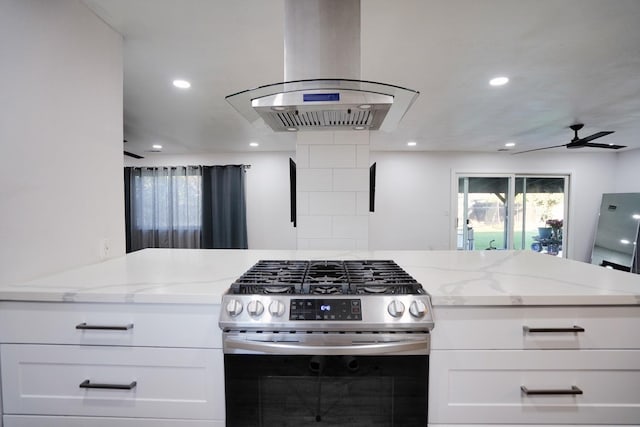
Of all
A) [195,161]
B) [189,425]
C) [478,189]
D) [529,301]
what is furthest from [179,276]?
[478,189]

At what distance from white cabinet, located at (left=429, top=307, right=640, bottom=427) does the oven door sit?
0.24 ft

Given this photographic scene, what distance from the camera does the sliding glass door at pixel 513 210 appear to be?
5473 mm

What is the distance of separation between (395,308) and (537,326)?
473 millimetres

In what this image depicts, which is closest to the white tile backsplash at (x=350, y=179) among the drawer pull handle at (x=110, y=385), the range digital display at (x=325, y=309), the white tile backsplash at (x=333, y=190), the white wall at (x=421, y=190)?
the white tile backsplash at (x=333, y=190)

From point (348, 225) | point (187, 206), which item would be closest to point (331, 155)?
point (348, 225)

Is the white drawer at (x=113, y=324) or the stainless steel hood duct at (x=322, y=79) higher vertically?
the stainless steel hood duct at (x=322, y=79)

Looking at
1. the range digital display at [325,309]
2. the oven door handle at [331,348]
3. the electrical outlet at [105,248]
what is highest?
the electrical outlet at [105,248]

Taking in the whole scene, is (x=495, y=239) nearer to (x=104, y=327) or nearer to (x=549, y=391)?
(x=549, y=391)

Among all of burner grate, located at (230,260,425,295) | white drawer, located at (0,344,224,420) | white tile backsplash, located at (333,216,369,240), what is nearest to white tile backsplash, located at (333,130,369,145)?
white tile backsplash, located at (333,216,369,240)

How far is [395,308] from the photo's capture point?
0.91 metres

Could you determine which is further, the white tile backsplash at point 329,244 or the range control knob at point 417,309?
the white tile backsplash at point 329,244

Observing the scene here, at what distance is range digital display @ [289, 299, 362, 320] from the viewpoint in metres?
0.91

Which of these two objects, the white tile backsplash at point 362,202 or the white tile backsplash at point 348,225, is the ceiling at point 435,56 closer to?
the white tile backsplash at point 362,202

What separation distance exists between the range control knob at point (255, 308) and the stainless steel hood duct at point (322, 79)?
2.27 feet
